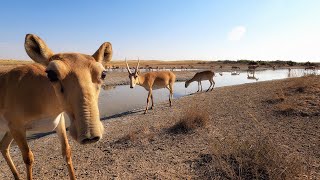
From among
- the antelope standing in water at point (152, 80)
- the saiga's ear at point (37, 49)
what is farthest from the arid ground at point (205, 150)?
the antelope standing in water at point (152, 80)

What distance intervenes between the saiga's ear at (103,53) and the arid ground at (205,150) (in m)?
2.89

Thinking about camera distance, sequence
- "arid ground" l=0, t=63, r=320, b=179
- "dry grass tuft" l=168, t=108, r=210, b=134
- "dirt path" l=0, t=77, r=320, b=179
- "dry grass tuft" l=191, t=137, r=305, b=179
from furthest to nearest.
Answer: "dry grass tuft" l=168, t=108, r=210, b=134 → "dirt path" l=0, t=77, r=320, b=179 → "arid ground" l=0, t=63, r=320, b=179 → "dry grass tuft" l=191, t=137, r=305, b=179

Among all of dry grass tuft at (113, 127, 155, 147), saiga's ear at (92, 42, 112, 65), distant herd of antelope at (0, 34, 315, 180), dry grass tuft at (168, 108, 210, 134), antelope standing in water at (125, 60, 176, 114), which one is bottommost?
dry grass tuft at (113, 127, 155, 147)

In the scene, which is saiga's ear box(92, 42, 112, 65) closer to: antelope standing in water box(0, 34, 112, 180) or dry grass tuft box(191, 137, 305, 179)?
antelope standing in water box(0, 34, 112, 180)

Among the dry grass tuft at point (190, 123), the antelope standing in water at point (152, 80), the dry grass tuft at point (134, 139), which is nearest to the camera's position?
the dry grass tuft at point (134, 139)

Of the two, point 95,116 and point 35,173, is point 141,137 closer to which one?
point 35,173

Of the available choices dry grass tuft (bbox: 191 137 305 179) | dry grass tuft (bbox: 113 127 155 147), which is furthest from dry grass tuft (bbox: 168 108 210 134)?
dry grass tuft (bbox: 191 137 305 179)

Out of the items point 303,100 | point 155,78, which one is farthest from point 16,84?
point 155,78

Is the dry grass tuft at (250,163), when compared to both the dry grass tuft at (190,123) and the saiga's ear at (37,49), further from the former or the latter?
the saiga's ear at (37,49)

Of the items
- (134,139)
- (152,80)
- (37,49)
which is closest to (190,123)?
(134,139)

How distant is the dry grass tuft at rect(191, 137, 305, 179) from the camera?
511cm

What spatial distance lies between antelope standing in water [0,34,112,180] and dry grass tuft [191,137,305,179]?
2.98 metres

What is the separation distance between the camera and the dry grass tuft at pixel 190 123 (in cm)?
987

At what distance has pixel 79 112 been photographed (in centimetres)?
328
